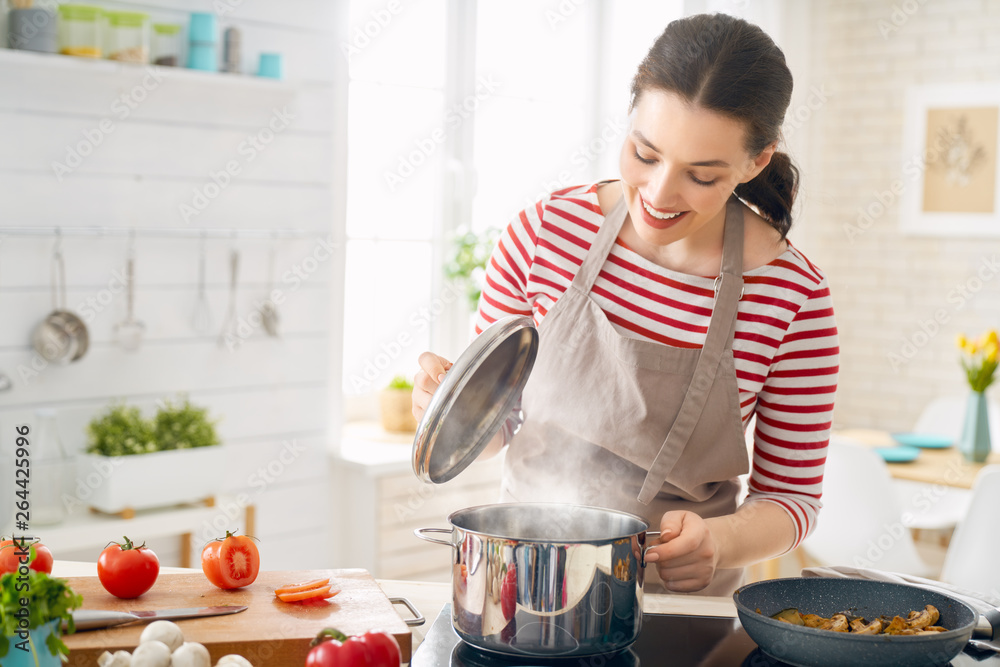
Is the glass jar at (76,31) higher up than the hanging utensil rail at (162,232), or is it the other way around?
the glass jar at (76,31)

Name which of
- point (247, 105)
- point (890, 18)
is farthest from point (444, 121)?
point (890, 18)

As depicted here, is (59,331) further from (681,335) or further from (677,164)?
(677,164)

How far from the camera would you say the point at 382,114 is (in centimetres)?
324

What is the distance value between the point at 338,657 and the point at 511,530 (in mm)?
284

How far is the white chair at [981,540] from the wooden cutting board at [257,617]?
1957mm

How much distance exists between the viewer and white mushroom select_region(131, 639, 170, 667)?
32.2 inches

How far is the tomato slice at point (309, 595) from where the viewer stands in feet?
3.43

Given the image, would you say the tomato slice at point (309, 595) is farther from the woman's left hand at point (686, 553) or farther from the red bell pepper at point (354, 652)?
the woman's left hand at point (686, 553)

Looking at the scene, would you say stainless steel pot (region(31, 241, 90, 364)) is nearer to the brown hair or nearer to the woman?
the woman

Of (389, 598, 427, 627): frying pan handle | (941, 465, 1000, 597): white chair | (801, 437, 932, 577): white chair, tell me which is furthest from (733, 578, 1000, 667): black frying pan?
(801, 437, 932, 577): white chair

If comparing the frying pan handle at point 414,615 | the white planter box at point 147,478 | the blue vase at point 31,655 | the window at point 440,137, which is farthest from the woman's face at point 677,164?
the window at point 440,137

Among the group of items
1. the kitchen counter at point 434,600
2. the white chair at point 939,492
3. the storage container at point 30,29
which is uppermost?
the storage container at point 30,29

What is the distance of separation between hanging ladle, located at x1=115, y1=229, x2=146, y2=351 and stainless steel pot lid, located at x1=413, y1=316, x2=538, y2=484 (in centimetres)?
159

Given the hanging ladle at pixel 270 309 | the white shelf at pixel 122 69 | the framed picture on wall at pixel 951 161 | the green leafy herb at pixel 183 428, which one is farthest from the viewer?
the framed picture on wall at pixel 951 161
